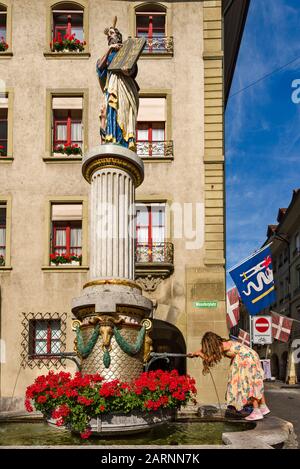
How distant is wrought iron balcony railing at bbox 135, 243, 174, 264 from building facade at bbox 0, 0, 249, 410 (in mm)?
38

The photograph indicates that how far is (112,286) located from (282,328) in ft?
48.1

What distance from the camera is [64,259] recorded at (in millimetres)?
21531

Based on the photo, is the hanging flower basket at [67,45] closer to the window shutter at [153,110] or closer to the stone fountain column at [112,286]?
the window shutter at [153,110]

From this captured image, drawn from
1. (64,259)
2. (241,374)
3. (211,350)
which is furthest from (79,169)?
(241,374)

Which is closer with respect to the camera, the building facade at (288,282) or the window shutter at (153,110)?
the window shutter at (153,110)

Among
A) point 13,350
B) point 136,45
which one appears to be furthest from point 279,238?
point 136,45

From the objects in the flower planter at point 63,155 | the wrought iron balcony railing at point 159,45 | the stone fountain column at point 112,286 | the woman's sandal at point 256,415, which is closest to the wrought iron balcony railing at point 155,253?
the flower planter at point 63,155

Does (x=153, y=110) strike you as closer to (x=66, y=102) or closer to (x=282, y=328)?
(x=66, y=102)

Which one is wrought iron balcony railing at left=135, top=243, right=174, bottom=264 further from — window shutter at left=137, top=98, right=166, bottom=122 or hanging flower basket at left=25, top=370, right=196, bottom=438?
hanging flower basket at left=25, top=370, right=196, bottom=438

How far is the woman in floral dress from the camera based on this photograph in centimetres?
823

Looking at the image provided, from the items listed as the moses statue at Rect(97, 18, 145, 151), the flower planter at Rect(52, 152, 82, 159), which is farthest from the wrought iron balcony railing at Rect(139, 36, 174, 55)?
the moses statue at Rect(97, 18, 145, 151)

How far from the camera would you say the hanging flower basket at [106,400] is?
24.1ft

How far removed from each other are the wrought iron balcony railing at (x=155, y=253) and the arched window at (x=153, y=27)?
24.1 ft
